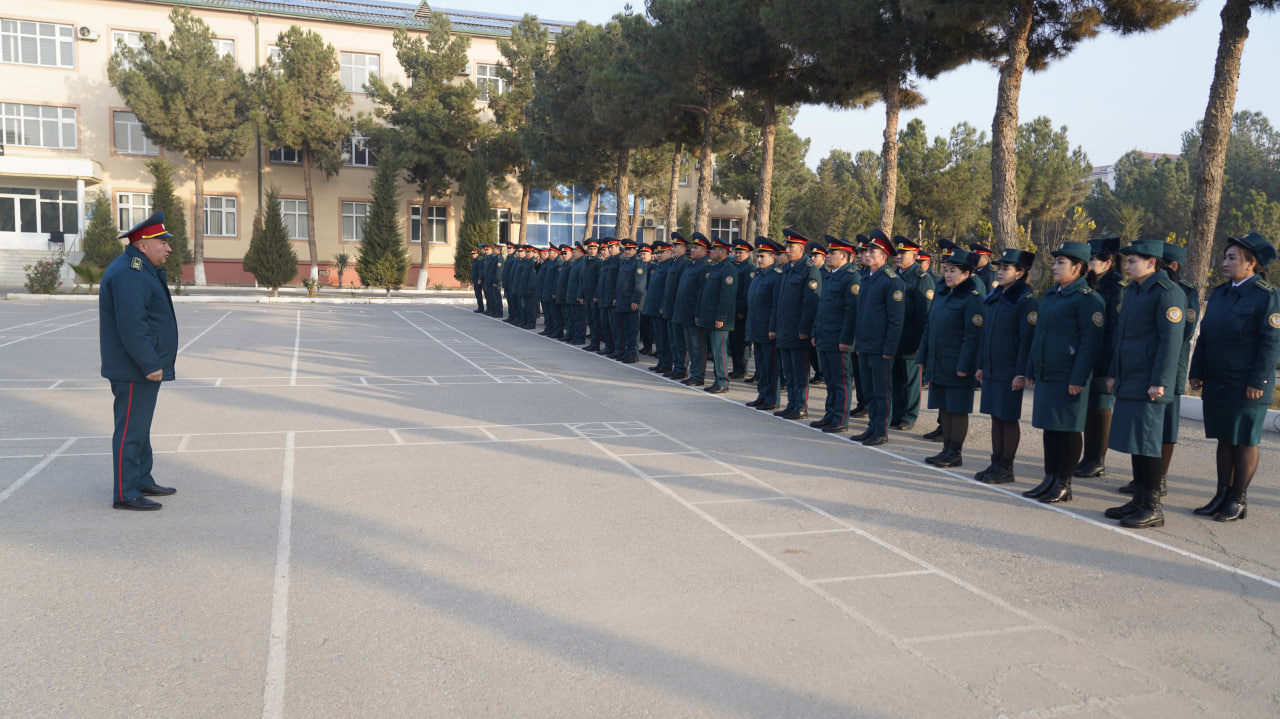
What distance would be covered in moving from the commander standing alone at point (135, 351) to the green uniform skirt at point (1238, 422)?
24.2 feet

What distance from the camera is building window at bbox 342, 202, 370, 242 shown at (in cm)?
Answer: 4400

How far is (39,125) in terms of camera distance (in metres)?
39.9

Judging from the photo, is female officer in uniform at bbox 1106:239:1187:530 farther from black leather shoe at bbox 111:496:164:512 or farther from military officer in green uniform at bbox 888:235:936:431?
black leather shoe at bbox 111:496:164:512

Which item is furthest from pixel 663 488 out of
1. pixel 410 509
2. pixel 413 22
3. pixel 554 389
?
pixel 413 22

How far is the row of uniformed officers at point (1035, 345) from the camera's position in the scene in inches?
248

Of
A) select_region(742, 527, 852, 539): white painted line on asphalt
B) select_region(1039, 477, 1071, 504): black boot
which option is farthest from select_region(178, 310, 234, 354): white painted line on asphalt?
select_region(1039, 477, 1071, 504): black boot

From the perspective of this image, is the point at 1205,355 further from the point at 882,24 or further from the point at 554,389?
the point at 882,24

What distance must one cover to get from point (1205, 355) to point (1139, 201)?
57.0 metres

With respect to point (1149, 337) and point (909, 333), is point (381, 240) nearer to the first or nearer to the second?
point (909, 333)

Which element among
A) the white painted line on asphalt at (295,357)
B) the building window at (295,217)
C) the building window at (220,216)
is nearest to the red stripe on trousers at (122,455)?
the white painted line on asphalt at (295,357)

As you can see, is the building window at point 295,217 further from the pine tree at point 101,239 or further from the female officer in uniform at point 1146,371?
the female officer in uniform at point 1146,371

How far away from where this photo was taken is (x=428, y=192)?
42719 millimetres

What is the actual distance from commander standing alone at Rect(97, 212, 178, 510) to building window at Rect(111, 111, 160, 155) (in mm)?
40526

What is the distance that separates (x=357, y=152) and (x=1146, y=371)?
42.9 meters
